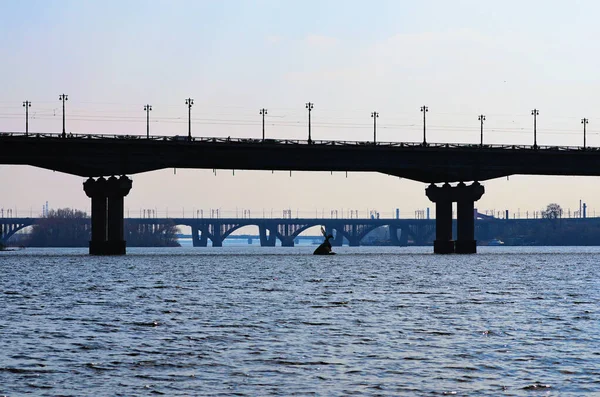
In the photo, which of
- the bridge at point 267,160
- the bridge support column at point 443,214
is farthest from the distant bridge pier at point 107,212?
the bridge support column at point 443,214

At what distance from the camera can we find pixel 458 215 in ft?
579

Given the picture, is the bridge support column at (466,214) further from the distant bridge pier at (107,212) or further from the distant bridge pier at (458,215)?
the distant bridge pier at (107,212)

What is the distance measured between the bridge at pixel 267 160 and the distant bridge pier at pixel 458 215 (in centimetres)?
18

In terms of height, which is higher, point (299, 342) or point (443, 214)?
point (443, 214)

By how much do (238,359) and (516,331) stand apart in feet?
42.1

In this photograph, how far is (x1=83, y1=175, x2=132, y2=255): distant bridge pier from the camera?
498 feet

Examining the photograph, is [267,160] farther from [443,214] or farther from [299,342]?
[299,342]

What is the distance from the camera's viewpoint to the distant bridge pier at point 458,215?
170250 mm

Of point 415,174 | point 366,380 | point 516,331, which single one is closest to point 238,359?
point 366,380

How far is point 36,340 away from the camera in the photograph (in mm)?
40750

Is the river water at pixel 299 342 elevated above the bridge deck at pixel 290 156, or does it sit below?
below

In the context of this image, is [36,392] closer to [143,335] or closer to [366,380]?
[366,380]

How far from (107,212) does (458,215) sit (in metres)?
53.0

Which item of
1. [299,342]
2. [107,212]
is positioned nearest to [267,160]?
[107,212]
